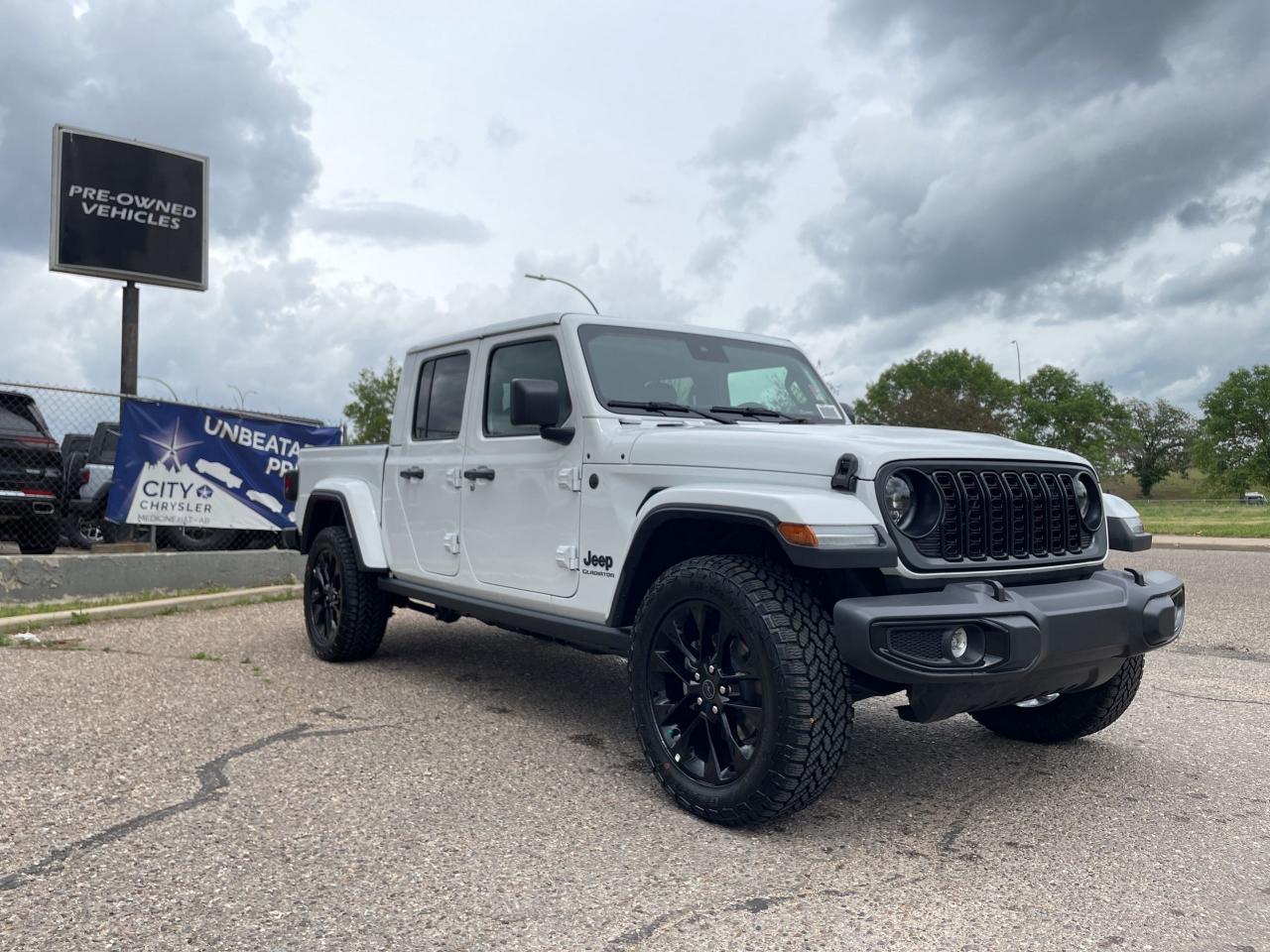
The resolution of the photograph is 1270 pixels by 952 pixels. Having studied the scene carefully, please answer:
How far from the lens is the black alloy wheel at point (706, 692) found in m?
3.58

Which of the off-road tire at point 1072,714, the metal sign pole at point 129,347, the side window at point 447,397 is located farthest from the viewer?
the metal sign pole at point 129,347

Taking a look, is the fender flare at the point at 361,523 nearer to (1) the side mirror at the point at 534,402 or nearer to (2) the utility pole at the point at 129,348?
(1) the side mirror at the point at 534,402

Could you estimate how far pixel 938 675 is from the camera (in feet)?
10.7

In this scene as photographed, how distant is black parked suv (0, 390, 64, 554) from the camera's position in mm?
10078

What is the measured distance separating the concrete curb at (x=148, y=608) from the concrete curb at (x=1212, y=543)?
14594 mm

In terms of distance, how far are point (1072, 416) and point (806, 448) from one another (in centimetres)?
8324

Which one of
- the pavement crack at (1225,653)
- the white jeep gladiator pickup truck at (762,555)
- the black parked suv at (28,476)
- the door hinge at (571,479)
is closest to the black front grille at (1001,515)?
the white jeep gladiator pickup truck at (762,555)

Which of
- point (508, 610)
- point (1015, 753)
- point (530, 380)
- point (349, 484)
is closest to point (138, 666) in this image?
point (349, 484)

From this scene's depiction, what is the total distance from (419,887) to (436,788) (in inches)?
36.1

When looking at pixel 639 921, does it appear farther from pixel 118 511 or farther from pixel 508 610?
pixel 118 511

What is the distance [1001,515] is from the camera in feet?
12.2

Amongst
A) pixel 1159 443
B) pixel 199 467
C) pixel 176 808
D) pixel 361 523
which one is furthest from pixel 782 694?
pixel 1159 443

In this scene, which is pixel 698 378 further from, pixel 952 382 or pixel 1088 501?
pixel 952 382

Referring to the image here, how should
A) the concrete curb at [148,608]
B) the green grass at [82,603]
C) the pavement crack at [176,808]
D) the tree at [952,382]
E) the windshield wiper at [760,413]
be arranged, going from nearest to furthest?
1. the pavement crack at [176,808]
2. the windshield wiper at [760,413]
3. the concrete curb at [148,608]
4. the green grass at [82,603]
5. the tree at [952,382]
